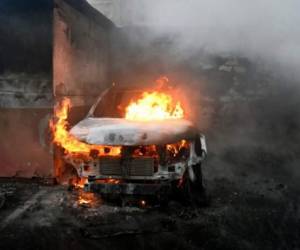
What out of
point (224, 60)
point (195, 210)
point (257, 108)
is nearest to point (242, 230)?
point (195, 210)

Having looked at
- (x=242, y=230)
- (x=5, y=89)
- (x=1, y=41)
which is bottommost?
(x=242, y=230)

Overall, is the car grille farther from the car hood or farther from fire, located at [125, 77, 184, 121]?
fire, located at [125, 77, 184, 121]

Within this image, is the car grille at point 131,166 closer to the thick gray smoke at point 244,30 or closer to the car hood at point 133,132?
the car hood at point 133,132

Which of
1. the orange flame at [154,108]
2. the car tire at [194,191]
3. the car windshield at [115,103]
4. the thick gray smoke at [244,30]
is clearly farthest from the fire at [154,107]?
the thick gray smoke at [244,30]

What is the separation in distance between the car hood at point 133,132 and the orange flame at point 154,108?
80cm

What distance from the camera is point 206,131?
1040 cm

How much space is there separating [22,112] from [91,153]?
222 centimetres

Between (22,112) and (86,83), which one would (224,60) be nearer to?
(86,83)

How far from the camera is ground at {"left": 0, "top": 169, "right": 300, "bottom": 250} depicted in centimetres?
429

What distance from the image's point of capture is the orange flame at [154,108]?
6531 mm

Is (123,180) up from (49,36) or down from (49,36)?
down

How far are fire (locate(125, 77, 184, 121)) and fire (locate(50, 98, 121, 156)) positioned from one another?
1026mm

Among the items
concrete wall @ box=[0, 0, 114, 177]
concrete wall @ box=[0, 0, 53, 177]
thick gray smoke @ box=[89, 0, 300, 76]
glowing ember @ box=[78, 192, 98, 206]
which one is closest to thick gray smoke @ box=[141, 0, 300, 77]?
thick gray smoke @ box=[89, 0, 300, 76]

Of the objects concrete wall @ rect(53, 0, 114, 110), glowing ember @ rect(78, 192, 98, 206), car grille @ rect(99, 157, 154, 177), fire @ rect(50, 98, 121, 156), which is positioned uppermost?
concrete wall @ rect(53, 0, 114, 110)
